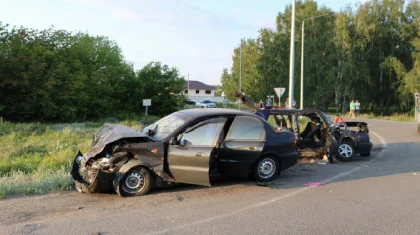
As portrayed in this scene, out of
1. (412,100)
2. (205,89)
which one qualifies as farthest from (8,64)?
(205,89)

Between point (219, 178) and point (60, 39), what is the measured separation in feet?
89.1

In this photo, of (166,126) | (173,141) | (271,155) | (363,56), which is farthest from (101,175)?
(363,56)

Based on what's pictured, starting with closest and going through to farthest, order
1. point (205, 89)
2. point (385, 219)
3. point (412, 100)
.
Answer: point (385, 219) < point (412, 100) < point (205, 89)

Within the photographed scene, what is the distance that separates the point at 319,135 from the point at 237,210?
569 centimetres

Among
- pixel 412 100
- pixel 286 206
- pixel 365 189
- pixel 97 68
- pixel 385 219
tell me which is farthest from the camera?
pixel 412 100

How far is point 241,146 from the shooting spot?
7172 millimetres

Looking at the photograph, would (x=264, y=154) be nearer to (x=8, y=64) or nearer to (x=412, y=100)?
(x=8, y=64)

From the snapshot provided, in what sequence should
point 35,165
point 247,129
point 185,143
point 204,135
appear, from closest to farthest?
point 185,143, point 204,135, point 247,129, point 35,165

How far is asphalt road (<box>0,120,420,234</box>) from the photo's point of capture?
15.8 feet

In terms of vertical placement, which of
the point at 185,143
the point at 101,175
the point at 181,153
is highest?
the point at 185,143

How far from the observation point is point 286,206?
586 centimetres

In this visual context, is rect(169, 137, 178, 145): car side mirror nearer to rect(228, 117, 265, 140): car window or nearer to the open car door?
the open car door

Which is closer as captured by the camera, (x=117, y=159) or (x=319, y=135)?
(x=117, y=159)

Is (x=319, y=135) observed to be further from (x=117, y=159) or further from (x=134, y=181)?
(x=117, y=159)
